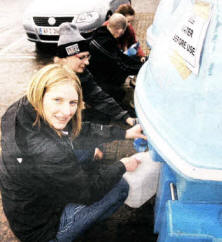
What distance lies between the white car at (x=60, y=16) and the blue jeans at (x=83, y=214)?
356 cm

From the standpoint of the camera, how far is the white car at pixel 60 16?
4.67 metres

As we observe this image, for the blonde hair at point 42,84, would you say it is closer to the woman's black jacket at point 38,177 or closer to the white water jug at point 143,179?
the woman's black jacket at point 38,177

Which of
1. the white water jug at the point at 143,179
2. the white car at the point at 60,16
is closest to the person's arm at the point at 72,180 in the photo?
the white water jug at the point at 143,179

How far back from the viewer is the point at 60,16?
467cm

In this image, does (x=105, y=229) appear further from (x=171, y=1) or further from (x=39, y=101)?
(x=171, y=1)

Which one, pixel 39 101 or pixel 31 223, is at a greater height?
pixel 39 101

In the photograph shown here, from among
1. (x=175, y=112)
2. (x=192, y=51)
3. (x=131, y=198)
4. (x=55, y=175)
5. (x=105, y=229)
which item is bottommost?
(x=105, y=229)

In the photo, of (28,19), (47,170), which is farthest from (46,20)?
(47,170)

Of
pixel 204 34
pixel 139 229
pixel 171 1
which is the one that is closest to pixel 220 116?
pixel 204 34

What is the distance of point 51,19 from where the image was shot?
4727mm

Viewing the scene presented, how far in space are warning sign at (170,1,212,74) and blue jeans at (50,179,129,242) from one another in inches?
40.2

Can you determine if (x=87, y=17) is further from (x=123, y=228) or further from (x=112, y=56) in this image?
(x=123, y=228)

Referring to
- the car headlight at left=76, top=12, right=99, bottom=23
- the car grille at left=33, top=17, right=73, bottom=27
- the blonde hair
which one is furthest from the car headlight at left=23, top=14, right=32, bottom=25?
the blonde hair

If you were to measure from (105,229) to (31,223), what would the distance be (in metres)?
0.68
